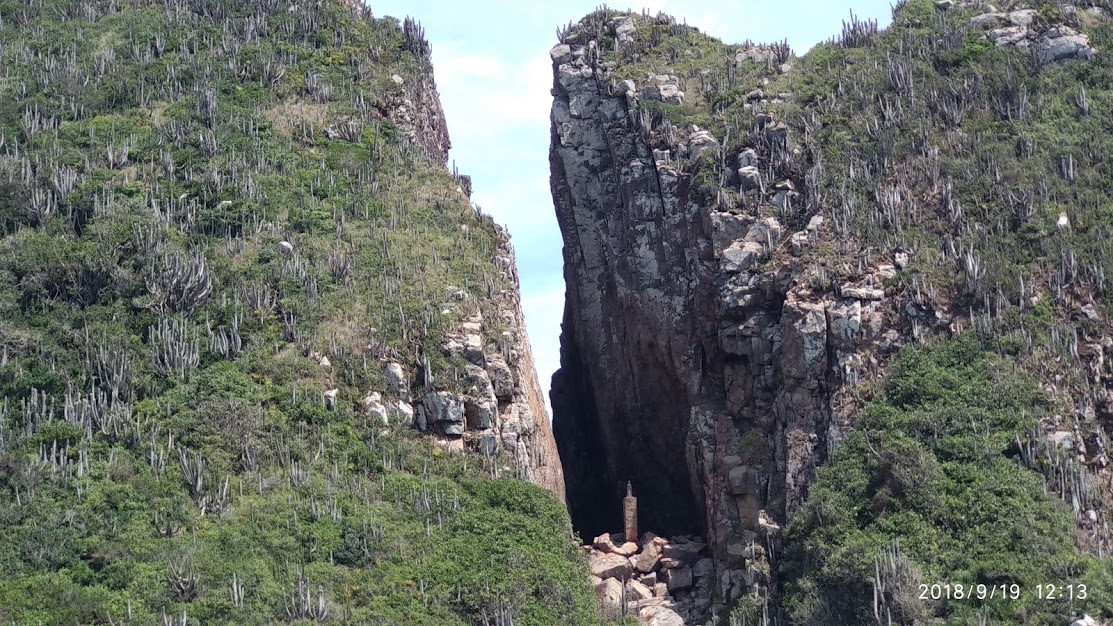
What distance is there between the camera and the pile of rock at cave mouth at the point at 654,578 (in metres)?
40.0

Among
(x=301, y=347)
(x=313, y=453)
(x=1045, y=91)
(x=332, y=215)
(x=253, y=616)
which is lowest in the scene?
(x=253, y=616)

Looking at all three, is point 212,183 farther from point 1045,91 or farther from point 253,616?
point 1045,91

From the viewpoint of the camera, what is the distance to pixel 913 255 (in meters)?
43.4

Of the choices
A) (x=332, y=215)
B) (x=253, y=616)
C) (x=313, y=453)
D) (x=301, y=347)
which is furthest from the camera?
(x=332, y=215)

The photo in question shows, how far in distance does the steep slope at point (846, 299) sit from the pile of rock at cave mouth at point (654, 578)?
2.16 ft

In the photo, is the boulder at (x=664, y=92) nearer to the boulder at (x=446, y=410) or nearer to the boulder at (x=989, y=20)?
the boulder at (x=989, y=20)

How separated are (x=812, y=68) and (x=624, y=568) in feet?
68.3

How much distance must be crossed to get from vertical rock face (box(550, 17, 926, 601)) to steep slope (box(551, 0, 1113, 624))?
94mm

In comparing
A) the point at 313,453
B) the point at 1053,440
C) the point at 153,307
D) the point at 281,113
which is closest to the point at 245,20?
the point at 281,113

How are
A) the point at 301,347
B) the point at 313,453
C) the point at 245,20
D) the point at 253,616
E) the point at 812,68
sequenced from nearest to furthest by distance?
the point at 253,616
the point at 313,453
the point at 301,347
the point at 812,68
the point at 245,20

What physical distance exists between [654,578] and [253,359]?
13.2 meters

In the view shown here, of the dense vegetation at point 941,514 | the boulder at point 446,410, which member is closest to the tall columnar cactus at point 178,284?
the boulder at point 446,410

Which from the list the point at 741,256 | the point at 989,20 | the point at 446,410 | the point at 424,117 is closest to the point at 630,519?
the point at 446,410
